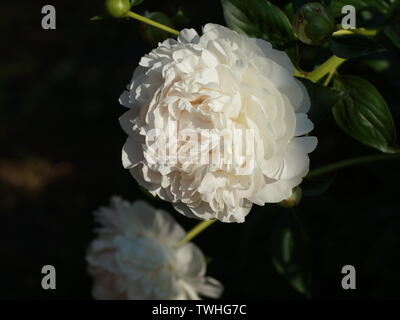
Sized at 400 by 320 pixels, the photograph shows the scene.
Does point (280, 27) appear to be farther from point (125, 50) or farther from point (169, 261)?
point (125, 50)

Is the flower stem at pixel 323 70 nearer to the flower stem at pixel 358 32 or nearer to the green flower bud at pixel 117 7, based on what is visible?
the flower stem at pixel 358 32

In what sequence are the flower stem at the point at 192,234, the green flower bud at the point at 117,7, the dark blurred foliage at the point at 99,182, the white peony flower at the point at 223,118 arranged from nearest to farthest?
1. the white peony flower at the point at 223,118
2. the green flower bud at the point at 117,7
3. the flower stem at the point at 192,234
4. the dark blurred foliage at the point at 99,182

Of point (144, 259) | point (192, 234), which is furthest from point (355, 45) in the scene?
point (144, 259)

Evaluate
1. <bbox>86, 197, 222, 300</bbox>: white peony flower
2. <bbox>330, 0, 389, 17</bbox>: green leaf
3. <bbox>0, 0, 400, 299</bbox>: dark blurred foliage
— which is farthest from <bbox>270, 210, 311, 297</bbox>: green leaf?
<bbox>330, 0, 389, 17</bbox>: green leaf

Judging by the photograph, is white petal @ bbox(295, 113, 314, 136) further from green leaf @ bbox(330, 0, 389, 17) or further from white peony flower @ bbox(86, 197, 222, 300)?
white peony flower @ bbox(86, 197, 222, 300)

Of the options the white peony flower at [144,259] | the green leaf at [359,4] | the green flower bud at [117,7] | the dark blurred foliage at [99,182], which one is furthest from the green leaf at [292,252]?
the green flower bud at [117,7]

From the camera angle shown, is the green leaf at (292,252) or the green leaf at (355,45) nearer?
the green leaf at (355,45)
